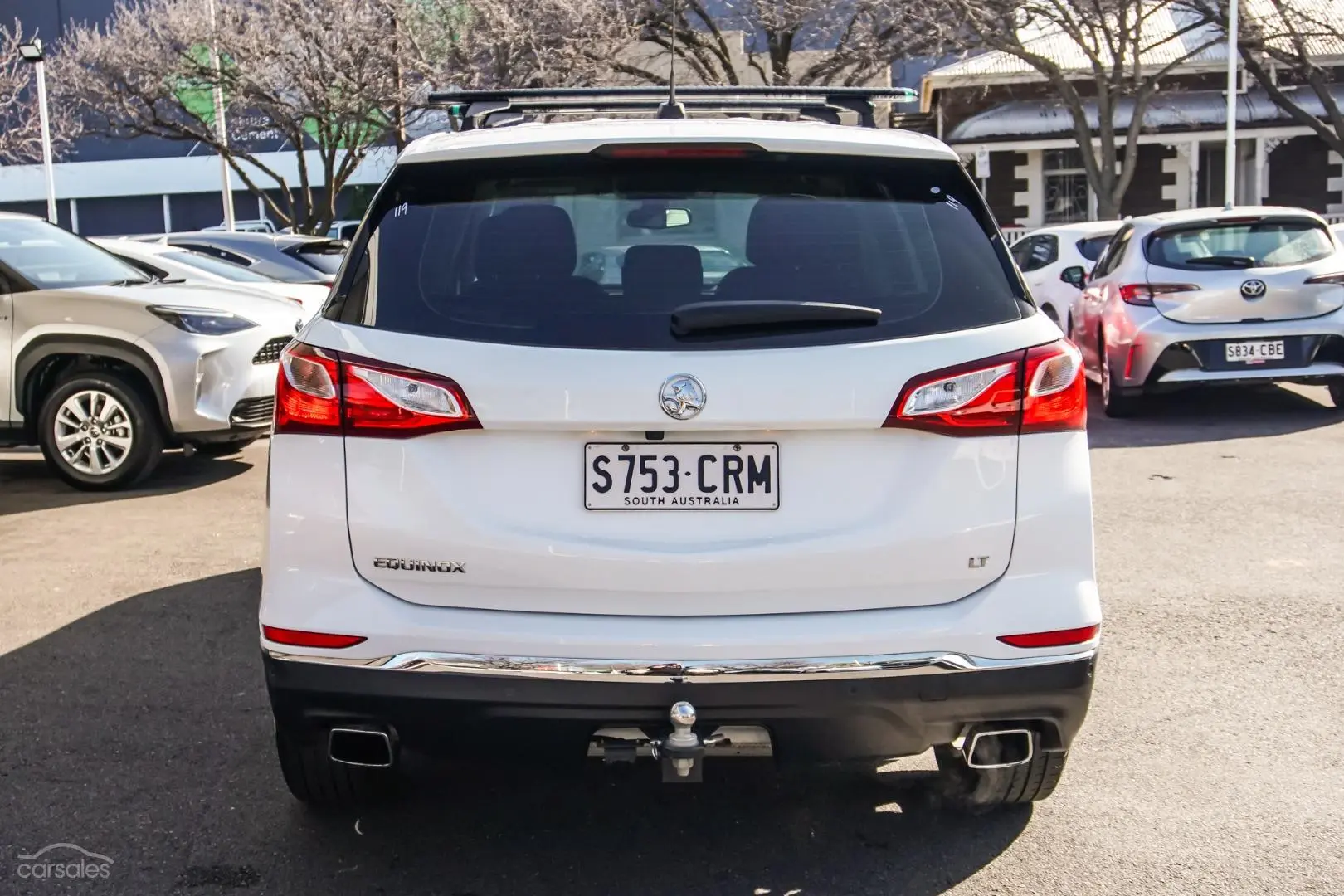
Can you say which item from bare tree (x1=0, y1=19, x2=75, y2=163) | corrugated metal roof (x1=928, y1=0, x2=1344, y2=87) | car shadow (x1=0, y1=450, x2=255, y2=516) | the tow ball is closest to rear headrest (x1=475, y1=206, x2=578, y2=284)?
the tow ball

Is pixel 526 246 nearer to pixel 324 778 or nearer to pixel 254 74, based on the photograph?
pixel 324 778

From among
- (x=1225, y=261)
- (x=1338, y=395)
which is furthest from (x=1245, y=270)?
(x=1338, y=395)

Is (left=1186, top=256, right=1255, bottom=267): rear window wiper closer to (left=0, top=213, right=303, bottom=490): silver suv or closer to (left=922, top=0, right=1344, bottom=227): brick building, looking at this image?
(left=0, top=213, right=303, bottom=490): silver suv

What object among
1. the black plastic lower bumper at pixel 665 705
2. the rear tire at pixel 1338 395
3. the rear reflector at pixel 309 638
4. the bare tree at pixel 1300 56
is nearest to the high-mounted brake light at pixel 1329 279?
the rear tire at pixel 1338 395

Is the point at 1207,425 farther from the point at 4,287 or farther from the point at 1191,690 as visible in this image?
the point at 4,287

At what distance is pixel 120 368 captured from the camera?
8.88 meters

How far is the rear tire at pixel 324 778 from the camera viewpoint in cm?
361

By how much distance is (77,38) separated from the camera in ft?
120

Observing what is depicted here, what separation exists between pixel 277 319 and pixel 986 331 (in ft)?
Result: 22.3

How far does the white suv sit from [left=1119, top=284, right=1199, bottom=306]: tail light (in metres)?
8.00

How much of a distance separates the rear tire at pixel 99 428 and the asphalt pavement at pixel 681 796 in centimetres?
226

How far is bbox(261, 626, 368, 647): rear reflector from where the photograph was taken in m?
3.20

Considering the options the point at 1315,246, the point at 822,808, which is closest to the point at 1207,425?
the point at 1315,246

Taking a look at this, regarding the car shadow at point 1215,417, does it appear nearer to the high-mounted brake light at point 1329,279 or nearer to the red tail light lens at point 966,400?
the high-mounted brake light at point 1329,279
